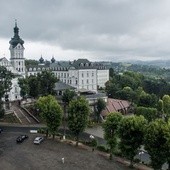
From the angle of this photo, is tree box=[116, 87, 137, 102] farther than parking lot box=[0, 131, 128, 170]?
Yes

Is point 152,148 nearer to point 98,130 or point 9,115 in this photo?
point 98,130

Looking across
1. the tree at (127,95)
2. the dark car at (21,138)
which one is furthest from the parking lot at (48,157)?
the tree at (127,95)

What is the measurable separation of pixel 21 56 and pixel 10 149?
181ft

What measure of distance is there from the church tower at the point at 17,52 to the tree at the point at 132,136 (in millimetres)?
62918

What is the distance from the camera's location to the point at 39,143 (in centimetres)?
5969

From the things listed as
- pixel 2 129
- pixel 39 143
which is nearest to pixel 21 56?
pixel 2 129

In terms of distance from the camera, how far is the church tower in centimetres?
10494

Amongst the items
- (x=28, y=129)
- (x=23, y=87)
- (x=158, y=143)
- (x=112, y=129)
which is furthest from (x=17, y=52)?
(x=158, y=143)

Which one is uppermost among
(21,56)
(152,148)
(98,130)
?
(21,56)

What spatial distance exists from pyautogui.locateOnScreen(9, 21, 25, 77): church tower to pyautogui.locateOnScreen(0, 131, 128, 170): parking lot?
48.7 m

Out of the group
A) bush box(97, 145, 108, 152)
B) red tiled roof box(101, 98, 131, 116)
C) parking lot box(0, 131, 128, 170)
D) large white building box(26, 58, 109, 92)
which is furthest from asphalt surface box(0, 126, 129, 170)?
large white building box(26, 58, 109, 92)

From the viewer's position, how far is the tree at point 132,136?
160 feet

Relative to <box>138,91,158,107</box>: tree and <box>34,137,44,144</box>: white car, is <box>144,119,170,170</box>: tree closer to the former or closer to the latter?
<box>34,137,44,144</box>: white car

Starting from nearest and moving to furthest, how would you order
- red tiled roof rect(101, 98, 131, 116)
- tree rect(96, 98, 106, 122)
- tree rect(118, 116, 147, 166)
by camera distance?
1. tree rect(118, 116, 147, 166)
2. tree rect(96, 98, 106, 122)
3. red tiled roof rect(101, 98, 131, 116)
